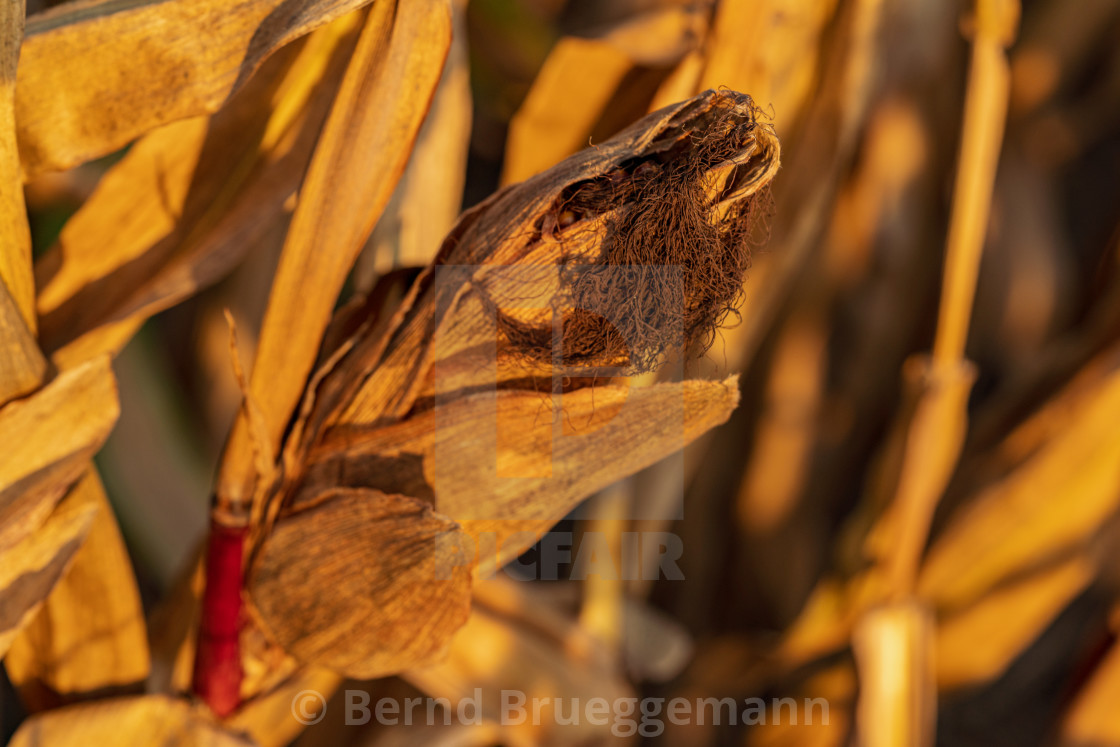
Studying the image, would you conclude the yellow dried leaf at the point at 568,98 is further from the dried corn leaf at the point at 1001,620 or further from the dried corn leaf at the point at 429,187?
the dried corn leaf at the point at 1001,620

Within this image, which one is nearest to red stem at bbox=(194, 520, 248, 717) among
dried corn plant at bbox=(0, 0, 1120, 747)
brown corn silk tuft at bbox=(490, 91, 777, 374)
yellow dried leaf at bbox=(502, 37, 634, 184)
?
dried corn plant at bbox=(0, 0, 1120, 747)

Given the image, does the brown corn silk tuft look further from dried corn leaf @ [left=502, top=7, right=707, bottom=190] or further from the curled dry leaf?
dried corn leaf @ [left=502, top=7, right=707, bottom=190]
